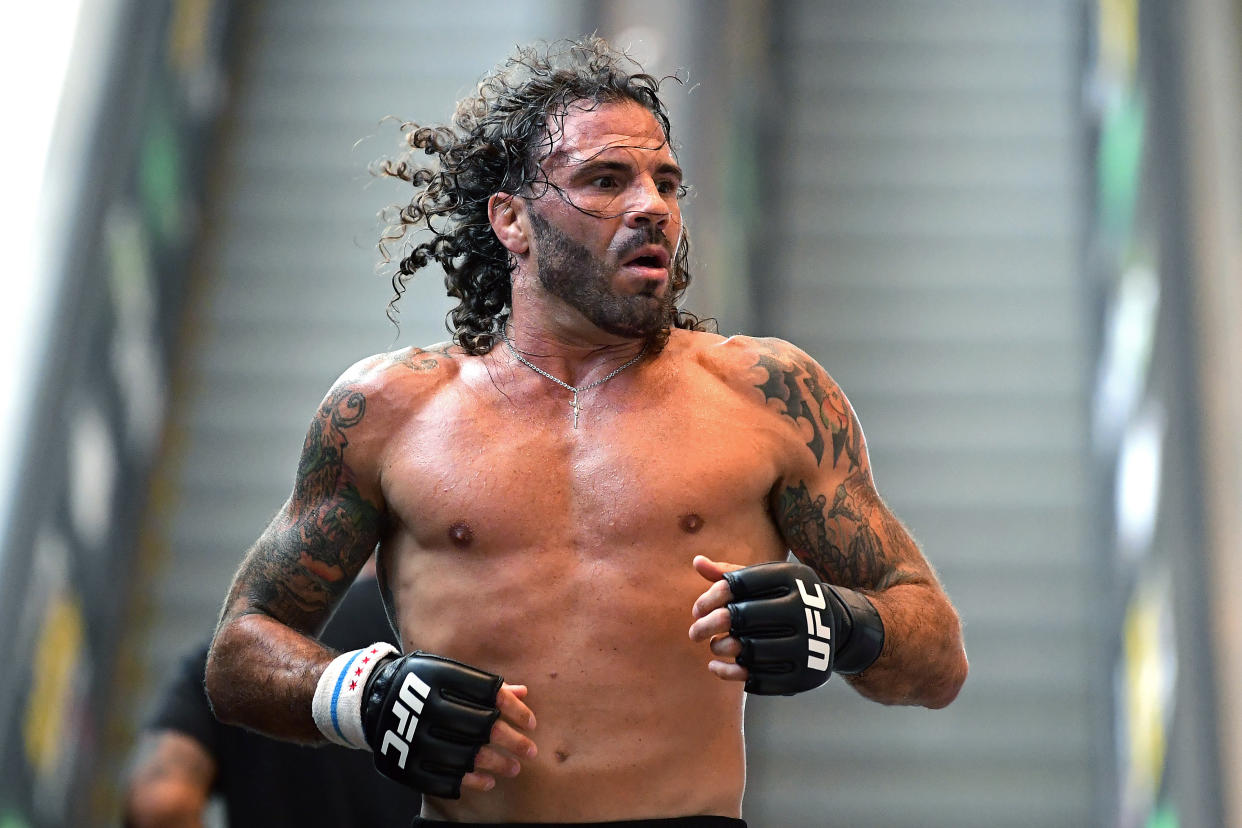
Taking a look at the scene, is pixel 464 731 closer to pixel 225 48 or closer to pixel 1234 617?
pixel 1234 617

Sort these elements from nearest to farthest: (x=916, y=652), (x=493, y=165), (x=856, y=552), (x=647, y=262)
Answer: (x=916, y=652) < (x=856, y=552) < (x=647, y=262) < (x=493, y=165)

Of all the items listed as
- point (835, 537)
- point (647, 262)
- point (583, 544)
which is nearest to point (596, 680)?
point (583, 544)

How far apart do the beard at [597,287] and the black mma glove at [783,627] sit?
584 millimetres

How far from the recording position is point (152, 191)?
232 inches

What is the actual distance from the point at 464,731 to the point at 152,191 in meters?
4.10

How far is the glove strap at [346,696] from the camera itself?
8.00 feet

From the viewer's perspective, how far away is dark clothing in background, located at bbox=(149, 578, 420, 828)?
3.52 metres

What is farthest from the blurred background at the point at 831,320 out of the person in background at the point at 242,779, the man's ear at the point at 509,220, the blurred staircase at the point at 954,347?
the man's ear at the point at 509,220

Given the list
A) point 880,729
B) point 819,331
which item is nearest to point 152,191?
point 819,331

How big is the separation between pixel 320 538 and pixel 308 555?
0.04 m

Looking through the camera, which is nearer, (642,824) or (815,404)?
(642,824)

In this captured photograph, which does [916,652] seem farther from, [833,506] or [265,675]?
[265,675]

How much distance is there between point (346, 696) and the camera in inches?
96.8

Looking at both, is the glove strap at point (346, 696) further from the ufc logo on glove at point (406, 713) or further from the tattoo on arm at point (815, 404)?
the tattoo on arm at point (815, 404)
